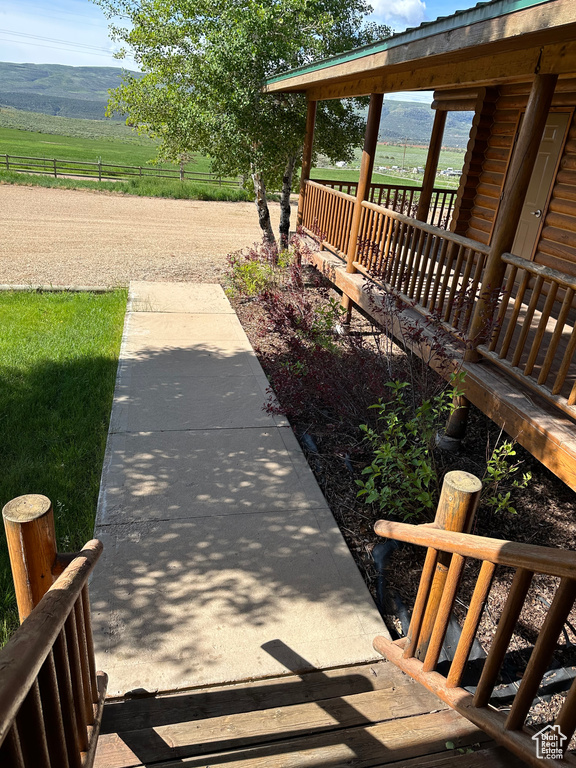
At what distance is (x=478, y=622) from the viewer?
2.23m

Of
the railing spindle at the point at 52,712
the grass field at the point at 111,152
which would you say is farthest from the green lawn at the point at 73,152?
the railing spindle at the point at 52,712

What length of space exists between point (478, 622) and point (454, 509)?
45cm

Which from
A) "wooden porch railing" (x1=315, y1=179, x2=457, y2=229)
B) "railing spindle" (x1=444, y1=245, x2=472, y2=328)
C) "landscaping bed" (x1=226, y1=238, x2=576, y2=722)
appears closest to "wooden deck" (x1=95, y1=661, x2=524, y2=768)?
"landscaping bed" (x1=226, y1=238, x2=576, y2=722)

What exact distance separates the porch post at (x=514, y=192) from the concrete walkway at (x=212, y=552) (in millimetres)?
2040

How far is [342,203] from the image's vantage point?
8328 millimetres

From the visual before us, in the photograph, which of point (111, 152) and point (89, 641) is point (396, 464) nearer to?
point (89, 641)

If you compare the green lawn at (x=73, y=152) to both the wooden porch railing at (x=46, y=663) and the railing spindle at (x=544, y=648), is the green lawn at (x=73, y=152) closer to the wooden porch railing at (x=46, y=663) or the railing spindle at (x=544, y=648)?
the wooden porch railing at (x=46, y=663)

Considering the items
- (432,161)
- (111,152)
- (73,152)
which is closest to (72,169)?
(432,161)

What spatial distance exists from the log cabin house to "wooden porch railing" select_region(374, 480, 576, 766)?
1.50m

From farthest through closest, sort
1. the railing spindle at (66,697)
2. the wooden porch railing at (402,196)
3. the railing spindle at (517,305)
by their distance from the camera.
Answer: the wooden porch railing at (402,196), the railing spindle at (517,305), the railing spindle at (66,697)

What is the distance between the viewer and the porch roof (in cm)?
337

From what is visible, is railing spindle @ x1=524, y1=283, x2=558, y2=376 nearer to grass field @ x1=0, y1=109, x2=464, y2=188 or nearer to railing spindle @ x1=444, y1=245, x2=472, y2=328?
railing spindle @ x1=444, y1=245, x2=472, y2=328

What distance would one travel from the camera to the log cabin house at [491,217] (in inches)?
149

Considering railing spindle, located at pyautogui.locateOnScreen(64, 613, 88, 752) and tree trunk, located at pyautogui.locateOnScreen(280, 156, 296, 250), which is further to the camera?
tree trunk, located at pyautogui.locateOnScreen(280, 156, 296, 250)
